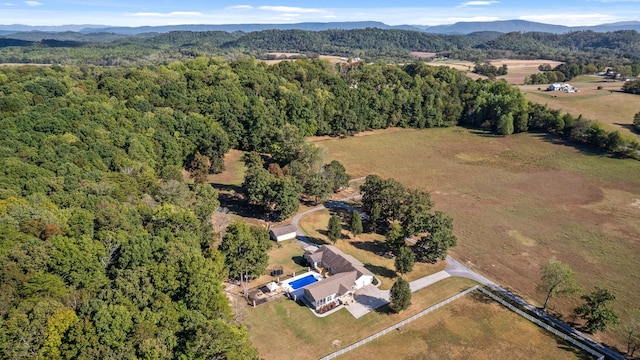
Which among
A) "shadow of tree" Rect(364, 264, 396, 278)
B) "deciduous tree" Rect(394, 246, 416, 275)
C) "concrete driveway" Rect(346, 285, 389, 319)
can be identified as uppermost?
"deciduous tree" Rect(394, 246, 416, 275)

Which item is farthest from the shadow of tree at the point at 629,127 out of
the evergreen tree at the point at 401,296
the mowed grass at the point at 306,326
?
the evergreen tree at the point at 401,296

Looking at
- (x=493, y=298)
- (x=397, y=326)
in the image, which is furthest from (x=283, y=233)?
(x=493, y=298)

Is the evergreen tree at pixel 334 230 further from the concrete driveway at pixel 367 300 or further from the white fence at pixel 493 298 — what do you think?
the white fence at pixel 493 298

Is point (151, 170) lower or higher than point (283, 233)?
higher

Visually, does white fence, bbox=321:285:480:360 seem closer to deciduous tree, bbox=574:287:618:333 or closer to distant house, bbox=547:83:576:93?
deciduous tree, bbox=574:287:618:333

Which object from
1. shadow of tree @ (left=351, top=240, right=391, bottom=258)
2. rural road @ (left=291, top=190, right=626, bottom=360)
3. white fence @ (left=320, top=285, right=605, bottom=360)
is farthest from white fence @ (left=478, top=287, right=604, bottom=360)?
shadow of tree @ (left=351, top=240, right=391, bottom=258)

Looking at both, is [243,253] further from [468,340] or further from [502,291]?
[502,291]

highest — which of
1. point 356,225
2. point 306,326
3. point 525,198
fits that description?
point 356,225
